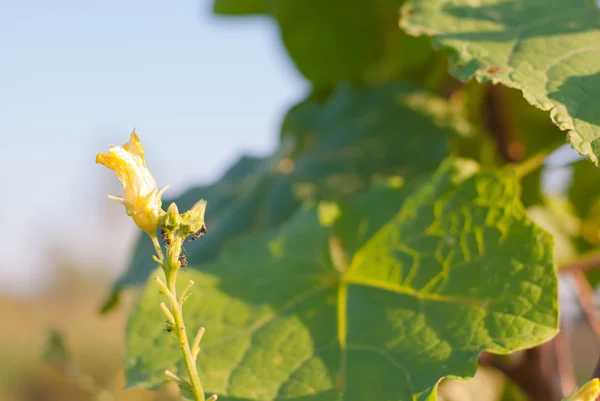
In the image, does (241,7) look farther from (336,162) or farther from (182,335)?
(182,335)

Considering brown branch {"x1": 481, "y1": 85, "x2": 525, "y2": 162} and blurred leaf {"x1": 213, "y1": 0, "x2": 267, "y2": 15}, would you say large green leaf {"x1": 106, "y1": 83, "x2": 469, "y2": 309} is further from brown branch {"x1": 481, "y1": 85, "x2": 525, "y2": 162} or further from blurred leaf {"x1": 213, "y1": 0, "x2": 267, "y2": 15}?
blurred leaf {"x1": 213, "y1": 0, "x2": 267, "y2": 15}

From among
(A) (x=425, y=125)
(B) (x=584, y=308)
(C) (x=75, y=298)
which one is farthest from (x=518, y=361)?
(C) (x=75, y=298)

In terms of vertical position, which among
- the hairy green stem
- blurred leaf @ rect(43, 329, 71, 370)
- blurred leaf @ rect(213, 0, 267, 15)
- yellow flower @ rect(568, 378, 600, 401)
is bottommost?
blurred leaf @ rect(43, 329, 71, 370)

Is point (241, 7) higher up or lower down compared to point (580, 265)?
higher up

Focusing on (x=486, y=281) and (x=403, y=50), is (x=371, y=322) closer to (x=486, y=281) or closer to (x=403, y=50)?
(x=486, y=281)

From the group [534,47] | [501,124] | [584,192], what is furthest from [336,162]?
[584,192]

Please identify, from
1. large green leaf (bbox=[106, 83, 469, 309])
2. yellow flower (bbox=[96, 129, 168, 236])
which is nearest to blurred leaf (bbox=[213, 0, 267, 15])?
large green leaf (bbox=[106, 83, 469, 309])

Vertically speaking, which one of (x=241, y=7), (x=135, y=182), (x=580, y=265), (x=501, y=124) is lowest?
(x=580, y=265)
